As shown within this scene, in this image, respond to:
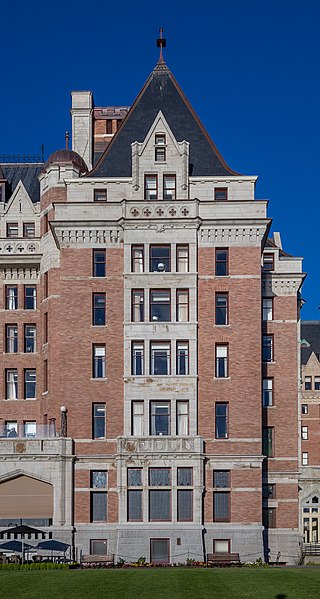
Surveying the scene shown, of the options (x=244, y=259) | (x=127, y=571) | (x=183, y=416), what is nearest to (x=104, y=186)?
(x=244, y=259)

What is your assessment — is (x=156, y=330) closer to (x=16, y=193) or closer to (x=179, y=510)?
(x=179, y=510)

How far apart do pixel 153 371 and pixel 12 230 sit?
49.6 feet

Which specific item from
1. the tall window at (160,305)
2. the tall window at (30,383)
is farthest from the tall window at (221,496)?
the tall window at (30,383)

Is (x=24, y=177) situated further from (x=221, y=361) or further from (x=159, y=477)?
(x=159, y=477)

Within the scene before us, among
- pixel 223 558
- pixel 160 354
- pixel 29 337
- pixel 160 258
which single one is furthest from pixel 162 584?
pixel 29 337

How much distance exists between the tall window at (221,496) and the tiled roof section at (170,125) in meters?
16.1

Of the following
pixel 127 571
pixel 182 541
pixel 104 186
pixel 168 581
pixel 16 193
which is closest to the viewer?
pixel 168 581

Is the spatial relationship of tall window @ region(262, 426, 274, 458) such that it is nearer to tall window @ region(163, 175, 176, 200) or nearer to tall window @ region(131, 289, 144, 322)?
tall window @ region(131, 289, 144, 322)

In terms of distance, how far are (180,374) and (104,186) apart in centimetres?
1098

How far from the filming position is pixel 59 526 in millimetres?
63656

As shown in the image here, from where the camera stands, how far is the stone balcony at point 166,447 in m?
64.1

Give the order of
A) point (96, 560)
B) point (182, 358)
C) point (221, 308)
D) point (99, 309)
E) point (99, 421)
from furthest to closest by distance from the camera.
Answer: point (99, 309), point (221, 308), point (99, 421), point (182, 358), point (96, 560)

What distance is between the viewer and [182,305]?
215 ft

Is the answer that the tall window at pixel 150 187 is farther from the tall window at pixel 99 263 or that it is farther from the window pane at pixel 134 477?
the window pane at pixel 134 477
